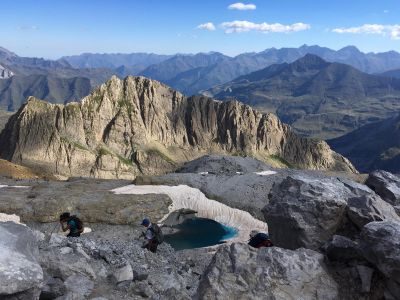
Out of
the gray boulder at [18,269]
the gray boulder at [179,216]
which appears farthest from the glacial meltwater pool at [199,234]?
the gray boulder at [18,269]

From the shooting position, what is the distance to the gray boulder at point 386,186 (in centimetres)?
2394

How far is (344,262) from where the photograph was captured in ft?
54.1

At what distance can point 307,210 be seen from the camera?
2044cm

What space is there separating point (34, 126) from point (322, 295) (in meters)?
158

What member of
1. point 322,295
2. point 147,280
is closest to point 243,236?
point 147,280

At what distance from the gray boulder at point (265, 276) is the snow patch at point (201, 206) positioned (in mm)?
59473

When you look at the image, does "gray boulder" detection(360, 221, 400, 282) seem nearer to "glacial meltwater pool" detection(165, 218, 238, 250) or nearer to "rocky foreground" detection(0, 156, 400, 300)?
"rocky foreground" detection(0, 156, 400, 300)

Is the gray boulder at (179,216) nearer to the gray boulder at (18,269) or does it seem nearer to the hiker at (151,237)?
the hiker at (151,237)

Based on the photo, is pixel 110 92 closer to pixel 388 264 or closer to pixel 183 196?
pixel 183 196

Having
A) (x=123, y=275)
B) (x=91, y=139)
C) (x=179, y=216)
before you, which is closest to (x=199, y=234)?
(x=179, y=216)

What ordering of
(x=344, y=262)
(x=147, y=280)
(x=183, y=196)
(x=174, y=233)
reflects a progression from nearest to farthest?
(x=344, y=262) → (x=147, y=280) → (x=174, y=233) → (x=183, y=196)

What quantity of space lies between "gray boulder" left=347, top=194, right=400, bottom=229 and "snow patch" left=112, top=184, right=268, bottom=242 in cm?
5619

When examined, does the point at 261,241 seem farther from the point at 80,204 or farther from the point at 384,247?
the point at 80,204

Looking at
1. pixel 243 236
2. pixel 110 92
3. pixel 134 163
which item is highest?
pixel 110 92
